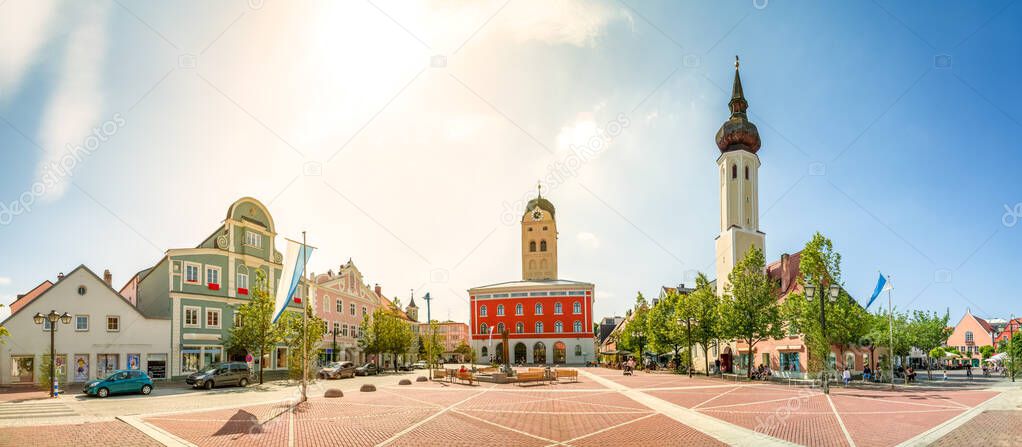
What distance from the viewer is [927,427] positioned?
18297 millimetres

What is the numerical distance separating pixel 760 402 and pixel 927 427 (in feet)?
25.7

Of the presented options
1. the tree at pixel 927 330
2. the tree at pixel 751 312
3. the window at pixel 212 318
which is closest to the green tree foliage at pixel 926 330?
the tree at pixel 927 330

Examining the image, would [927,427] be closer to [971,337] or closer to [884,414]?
[884,414]

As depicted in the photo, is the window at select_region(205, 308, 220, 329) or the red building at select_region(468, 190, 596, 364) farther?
the red building at select_region(468, 190, 596, 364)

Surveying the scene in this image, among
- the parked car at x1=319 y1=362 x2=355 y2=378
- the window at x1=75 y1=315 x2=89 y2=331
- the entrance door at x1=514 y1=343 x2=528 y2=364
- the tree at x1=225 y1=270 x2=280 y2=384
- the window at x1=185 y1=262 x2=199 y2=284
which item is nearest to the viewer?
the window at x1=75 y1=315 x2=89 y2=331

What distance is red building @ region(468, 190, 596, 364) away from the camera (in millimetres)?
88750

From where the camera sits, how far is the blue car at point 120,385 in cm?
2762

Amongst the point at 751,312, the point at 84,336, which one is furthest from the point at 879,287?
the point at 84,336

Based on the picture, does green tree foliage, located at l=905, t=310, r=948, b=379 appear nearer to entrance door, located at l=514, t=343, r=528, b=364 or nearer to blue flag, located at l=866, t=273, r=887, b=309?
blue flag, located at l=866, t=273, r=887, b=309

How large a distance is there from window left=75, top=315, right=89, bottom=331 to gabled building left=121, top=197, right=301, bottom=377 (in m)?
3.97

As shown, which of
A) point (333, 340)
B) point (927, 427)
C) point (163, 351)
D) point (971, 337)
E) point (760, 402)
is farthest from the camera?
point (971, 337)

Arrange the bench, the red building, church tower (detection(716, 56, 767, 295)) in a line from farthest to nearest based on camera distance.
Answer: the red building → church tower (detection(716, 56, 767, 295)) → the bench

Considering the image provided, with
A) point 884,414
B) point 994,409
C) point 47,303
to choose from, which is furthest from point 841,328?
point 47,303

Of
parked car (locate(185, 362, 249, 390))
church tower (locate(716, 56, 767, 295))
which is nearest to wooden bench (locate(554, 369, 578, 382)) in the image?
parked car (locate(185, 362, 249, 390))
